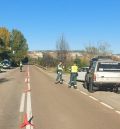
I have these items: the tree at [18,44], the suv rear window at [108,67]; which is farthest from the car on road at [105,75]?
the tree at [18,44]

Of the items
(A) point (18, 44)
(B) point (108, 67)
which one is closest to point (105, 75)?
(B) point (108, 67)

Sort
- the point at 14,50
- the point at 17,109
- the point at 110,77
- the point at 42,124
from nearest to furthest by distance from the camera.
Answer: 1. the point at 42,124
2. the point at 17,109
3. the point at 110,77
4. the point at 14,50

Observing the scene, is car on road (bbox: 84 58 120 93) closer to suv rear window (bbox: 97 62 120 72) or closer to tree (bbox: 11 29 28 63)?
suv rear window (bbox: 97 62 120 72)

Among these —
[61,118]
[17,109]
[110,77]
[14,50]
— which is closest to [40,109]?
[17,109]

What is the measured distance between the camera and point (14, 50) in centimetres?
13338

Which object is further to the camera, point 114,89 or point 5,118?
point 114,89

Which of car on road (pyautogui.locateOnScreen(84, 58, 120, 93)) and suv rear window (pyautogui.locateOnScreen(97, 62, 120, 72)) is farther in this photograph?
suv rear window (pyautogui.locateOnScreen(97, 62, 120, 72))

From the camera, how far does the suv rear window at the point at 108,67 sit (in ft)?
74.7

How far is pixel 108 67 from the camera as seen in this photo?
22906mm

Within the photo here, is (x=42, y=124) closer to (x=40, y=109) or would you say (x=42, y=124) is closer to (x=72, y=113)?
(x=72, y=113)

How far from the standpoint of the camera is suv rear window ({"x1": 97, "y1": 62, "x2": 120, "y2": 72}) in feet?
74.7

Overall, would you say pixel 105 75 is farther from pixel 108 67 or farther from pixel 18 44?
pixel 18 44

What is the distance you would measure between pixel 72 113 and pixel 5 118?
7.82ft

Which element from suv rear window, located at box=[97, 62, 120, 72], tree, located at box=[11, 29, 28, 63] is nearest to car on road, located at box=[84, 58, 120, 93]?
suv rear window, located at box=[97, 62, 120, 72]
